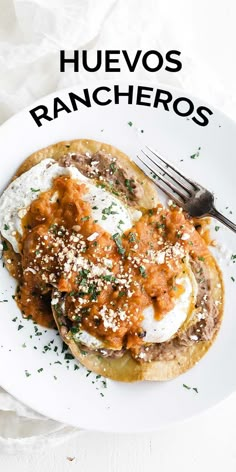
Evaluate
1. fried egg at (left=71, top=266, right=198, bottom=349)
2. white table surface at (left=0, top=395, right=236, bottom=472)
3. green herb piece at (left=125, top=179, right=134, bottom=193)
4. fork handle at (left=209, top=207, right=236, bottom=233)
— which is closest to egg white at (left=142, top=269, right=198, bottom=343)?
fried egg at (left=71, top=266, right=198, bottom=349)

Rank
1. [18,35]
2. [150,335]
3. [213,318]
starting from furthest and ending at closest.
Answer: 1. [18,35]
2. [213,318]
3. [150,335]

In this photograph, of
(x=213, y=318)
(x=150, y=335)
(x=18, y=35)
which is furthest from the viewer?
(x=18, y=35)

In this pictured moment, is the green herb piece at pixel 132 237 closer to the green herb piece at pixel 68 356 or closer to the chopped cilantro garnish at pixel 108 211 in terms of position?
the chopped cilantro garnish at pixel 108 211

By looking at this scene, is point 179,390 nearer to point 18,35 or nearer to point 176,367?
point 176,367

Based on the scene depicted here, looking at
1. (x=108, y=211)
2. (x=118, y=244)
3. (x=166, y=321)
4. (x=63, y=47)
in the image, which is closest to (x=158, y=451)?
(x=166, y=321)

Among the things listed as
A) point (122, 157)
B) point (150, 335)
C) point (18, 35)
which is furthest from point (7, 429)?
point (18, 35)
